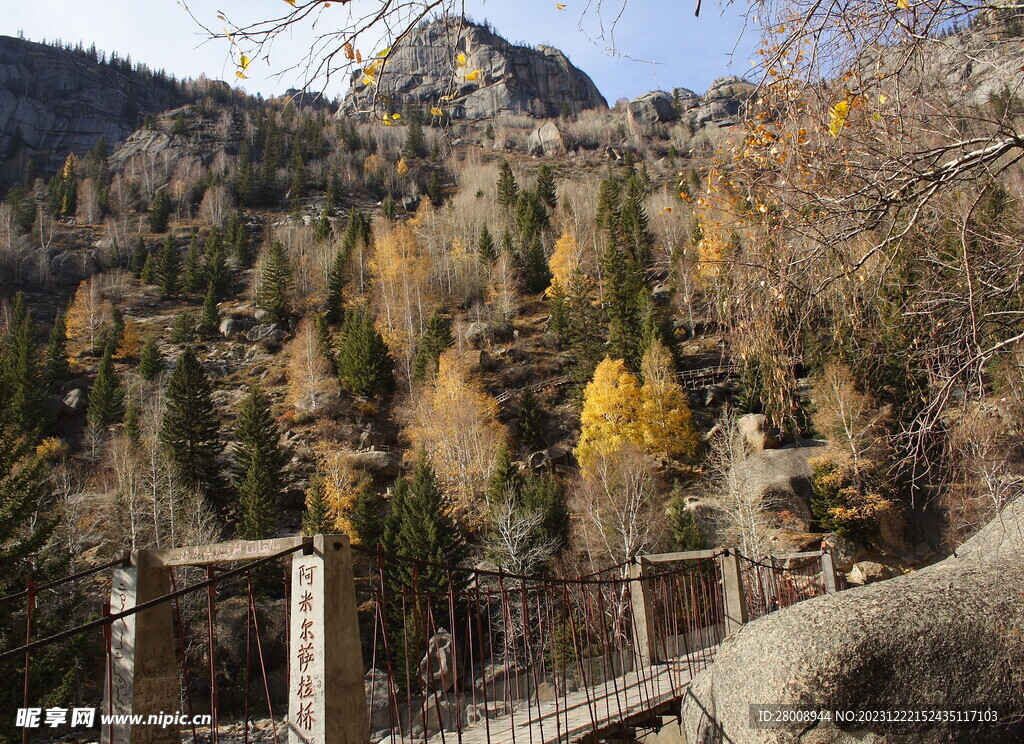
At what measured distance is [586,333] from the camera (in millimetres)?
44781

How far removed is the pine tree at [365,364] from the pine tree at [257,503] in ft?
42.9

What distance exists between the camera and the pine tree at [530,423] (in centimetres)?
3806

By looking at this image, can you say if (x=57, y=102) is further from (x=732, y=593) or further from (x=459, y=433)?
(x=732, y=593)

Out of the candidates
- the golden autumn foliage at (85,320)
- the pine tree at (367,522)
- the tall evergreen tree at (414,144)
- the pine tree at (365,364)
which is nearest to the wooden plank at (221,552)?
the pine tree at (367,522)

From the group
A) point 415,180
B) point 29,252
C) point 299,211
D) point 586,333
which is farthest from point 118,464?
point 415,180

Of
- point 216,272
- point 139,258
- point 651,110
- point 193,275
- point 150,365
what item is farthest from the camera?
point 651,110

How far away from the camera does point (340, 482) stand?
33.2 meters

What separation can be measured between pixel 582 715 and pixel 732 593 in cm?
305

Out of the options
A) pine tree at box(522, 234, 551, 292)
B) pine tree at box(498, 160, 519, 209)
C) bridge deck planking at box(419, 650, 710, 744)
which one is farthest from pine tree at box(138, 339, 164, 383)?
bridge deck planking at box(419, 650, 710, 744)

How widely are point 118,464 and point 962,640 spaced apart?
37.9 metres

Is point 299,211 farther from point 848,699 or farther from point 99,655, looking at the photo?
point 848,699

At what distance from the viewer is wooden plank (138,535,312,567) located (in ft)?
9.71

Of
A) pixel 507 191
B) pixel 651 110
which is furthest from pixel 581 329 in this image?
pixel 651 110

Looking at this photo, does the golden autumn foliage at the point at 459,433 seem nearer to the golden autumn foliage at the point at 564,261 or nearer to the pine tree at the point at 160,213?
the golden autumn foliage at the point at 564,261
